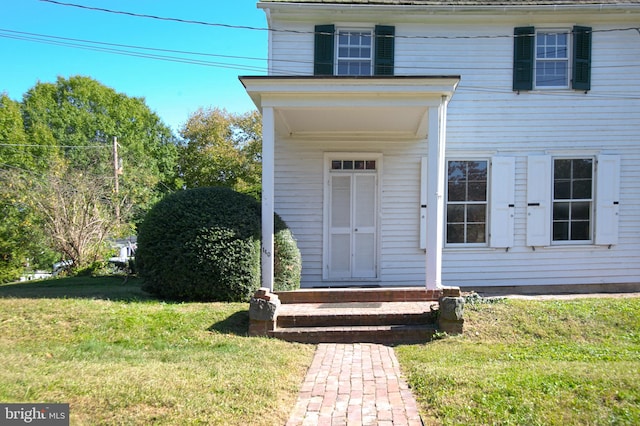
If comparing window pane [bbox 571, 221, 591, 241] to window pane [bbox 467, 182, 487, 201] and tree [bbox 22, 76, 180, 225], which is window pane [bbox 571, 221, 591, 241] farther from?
tree [bbox 22, 76, 180, 225]

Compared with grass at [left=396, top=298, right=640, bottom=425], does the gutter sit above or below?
above

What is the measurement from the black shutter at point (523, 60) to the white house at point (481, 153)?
0.02m

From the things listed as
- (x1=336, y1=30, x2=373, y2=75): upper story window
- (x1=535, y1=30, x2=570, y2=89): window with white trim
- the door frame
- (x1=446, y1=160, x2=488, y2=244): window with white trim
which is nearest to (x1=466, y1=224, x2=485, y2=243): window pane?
(x1=446, y1=160, x2=488, y2=244): window with white trim

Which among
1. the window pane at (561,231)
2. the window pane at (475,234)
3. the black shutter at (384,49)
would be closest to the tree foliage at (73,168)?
the black shutter at (384,49)

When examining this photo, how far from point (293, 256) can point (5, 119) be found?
106 feet

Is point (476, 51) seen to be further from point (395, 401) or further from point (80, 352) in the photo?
point (80, 352)

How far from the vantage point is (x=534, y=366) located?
4.62m

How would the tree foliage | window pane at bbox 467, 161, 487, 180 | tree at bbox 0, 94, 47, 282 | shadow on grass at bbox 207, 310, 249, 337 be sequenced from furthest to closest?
tree at bbox 0, 94, 47, 282
the tree foliage
window pane at bbox 467, 161, 487, 180
shadow on grass at bbox 207, 310, 249, 337

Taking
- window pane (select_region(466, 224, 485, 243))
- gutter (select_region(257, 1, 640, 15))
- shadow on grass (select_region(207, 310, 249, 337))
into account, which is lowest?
shadow on grass (select_region(207, 310, 249, 337))

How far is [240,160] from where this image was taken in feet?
91.2

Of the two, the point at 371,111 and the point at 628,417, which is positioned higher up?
the point at 371,111

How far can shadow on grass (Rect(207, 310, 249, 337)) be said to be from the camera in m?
5.90

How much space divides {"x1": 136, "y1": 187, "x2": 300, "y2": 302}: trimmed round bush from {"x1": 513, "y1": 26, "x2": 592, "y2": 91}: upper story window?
20.9ft

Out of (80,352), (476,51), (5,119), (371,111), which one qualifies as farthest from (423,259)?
(5,119)
